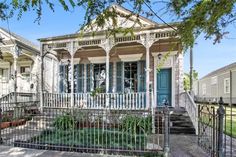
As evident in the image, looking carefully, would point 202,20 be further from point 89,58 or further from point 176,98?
point 89,58

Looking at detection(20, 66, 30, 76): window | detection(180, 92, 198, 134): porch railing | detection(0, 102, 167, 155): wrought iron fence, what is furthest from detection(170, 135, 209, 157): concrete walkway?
detection(20, 66, 30, 76): window

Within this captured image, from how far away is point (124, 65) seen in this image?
14.1m

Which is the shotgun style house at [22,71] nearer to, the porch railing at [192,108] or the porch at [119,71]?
the porch at [119,71]

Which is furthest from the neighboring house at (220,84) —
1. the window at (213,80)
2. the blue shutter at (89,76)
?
the blue shutter at (89,76)

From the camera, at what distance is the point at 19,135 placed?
9.56m

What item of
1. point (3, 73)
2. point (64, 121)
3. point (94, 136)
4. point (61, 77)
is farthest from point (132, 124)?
point (3, 73)

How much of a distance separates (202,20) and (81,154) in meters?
5.67

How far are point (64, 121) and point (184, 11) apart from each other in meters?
7.36

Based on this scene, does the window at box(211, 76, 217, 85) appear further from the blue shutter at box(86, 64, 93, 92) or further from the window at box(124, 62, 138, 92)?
the blue shutter at box(86, 64, 93, 92)

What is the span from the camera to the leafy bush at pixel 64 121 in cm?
915

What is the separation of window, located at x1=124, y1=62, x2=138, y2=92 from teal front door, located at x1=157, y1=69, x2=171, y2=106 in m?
1.36

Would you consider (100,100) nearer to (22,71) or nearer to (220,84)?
(22,71)

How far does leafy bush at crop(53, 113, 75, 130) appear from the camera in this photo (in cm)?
915

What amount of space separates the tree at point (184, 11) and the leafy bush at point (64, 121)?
6.30 m
